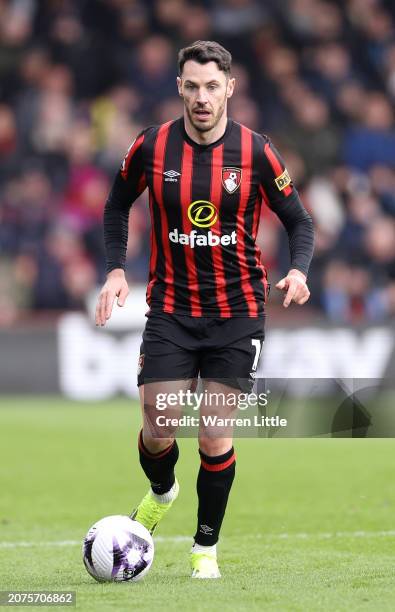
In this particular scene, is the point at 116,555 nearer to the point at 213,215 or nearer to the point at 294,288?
the point at 294,288

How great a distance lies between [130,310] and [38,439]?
2.79m

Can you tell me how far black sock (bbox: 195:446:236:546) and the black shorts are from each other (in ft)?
1.05

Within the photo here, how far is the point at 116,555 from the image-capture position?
16.8 feet

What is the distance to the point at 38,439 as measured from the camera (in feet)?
36.6

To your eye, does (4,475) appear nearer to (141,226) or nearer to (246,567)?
(246,567)

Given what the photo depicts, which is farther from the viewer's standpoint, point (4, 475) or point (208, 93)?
point (4, 475)

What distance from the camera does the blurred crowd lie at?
14766mm

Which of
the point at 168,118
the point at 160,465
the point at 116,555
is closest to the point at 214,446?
the point at 160,465

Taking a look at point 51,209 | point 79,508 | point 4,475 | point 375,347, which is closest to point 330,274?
point 375,347

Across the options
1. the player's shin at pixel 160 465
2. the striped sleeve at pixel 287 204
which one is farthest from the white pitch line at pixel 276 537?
the striped sleeve at pixel 287 204

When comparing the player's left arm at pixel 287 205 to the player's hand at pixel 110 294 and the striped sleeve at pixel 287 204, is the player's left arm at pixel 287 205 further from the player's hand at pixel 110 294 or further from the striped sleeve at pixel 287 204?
the player's hand at pixel 110 294

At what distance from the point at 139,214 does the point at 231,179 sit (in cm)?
955

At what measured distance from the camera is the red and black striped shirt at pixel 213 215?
5.31 meters

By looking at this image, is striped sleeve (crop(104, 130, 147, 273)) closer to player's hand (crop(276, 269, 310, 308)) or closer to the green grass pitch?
player's hand (crop(276, 269, 310, 308))
